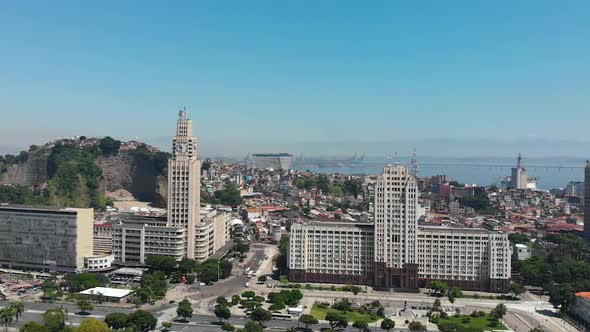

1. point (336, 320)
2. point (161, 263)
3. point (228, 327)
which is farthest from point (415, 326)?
point (161, 263)

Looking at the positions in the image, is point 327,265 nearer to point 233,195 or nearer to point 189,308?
point 189,308

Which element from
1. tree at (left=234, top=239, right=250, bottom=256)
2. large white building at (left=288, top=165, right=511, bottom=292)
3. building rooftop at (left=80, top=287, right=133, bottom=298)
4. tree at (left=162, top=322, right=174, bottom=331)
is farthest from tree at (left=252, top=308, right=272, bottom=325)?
tree at (left=234, top=239, right=250, bottom=256)

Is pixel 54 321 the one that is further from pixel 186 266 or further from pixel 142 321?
pixel 186 266

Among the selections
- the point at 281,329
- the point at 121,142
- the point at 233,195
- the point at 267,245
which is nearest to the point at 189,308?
the point at 281,329

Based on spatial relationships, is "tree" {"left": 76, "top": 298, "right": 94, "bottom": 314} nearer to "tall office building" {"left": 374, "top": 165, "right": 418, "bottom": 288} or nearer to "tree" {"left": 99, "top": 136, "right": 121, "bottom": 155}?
"tall office building" {"left": 374, "top": 165, "right": 418, "bottom": 288}

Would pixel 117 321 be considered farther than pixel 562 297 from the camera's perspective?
No

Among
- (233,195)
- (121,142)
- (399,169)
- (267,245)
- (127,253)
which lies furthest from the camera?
(121,142)

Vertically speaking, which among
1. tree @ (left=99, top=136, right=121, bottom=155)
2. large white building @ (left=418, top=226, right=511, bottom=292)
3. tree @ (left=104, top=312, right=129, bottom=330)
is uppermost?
tree @ (left=99, top=136, right=121, bottom=155)
